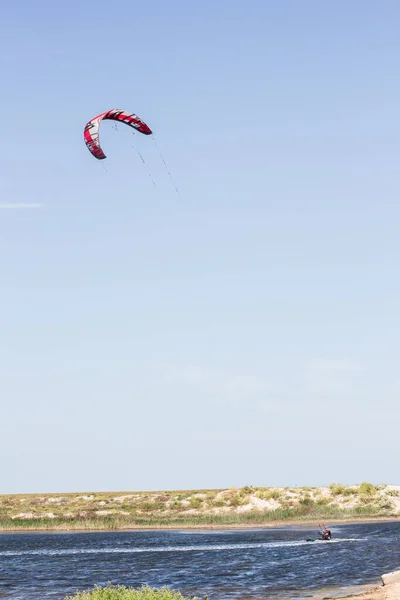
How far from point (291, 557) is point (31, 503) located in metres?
87.2

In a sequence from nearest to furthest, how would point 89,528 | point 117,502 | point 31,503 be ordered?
point 89,528 < point 117,502 < point 31,503

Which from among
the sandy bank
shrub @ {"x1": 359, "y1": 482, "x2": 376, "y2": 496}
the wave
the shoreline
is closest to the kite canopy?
the sandy bank

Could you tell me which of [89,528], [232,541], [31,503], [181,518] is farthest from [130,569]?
[31,503]

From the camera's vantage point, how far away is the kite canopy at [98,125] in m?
39.0

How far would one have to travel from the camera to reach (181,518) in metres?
102

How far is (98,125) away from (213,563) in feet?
87.1

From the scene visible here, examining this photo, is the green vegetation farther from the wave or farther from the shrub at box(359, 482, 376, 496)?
the wave

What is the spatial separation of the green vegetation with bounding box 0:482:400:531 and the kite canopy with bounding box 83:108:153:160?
56.6m

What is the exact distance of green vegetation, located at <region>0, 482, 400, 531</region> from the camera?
93.4 meters

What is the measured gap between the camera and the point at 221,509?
10450 centimetres

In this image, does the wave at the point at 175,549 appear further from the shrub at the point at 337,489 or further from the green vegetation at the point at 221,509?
the shrub at the point at 337,489

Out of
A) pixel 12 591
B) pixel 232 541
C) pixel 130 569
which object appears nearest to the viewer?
pixel 12 591

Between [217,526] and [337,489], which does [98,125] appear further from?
[337,489]

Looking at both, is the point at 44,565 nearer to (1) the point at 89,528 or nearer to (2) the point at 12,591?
(2) the point at 12,591
